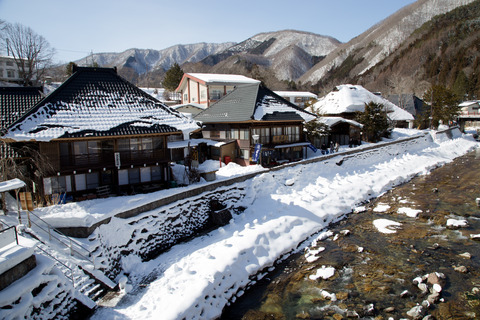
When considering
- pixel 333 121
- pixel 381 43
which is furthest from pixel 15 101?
pixel 381 43

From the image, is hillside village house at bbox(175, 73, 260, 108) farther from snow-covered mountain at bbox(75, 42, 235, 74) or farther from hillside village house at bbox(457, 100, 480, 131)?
snow-covered mountain at bbox(75, 42, 235, 74)

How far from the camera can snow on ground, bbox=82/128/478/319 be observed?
9.57 metres

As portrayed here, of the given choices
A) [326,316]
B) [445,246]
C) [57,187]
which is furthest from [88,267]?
[445,246]

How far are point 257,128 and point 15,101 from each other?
55.0 feet

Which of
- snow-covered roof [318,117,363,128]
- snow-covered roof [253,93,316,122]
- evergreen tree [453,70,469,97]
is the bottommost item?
snow-covered roof [318,117,363,128]

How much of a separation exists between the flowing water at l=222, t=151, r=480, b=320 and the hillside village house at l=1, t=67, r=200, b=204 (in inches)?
384

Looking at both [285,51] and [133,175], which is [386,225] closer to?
[133,175]

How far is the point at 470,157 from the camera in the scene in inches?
1312

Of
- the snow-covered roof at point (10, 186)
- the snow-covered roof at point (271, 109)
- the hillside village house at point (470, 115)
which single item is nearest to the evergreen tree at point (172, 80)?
the snow-covered roof at point (271, 109)

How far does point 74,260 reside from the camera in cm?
994

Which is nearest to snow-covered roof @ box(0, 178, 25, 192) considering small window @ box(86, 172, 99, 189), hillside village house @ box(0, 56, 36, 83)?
small window @ box(86, 172, 99, 189)

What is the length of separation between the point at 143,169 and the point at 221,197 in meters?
5.08

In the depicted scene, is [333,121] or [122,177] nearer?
[122,177]

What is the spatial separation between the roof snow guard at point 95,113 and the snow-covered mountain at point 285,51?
97.4 meters
